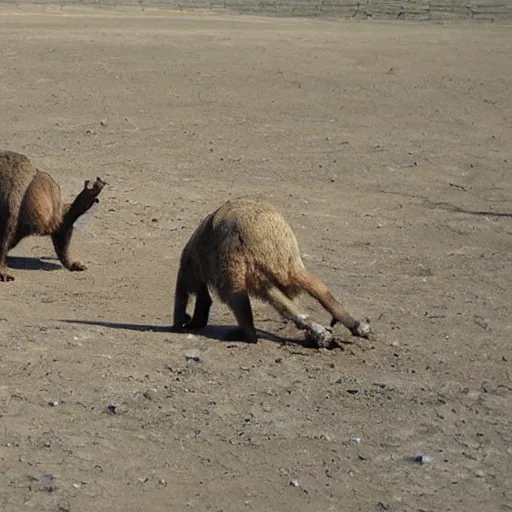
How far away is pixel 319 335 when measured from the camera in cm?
853

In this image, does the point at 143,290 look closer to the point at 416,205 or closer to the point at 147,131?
the point at 416,205

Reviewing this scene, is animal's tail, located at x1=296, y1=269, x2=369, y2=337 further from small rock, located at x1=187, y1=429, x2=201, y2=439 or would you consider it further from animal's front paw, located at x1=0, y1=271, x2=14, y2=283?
animal's front paw, located at x1=0, y1=271, x2=14, y2=283

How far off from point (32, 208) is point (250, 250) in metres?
3.03

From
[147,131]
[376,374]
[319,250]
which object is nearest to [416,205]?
[319,250]

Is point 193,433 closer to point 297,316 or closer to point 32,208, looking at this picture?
point 297,316

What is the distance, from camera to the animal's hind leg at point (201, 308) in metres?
9.27

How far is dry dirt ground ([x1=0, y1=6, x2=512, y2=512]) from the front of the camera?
655 centimetres

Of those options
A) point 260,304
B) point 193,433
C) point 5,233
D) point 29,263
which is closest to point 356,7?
point 29,263

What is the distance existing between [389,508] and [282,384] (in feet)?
5.67

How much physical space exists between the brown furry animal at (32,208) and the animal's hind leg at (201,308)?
2.19 m

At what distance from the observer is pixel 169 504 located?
6.11m

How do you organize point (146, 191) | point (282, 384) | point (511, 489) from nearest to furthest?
point (511, 489) → point (282, 384) → point (146, 191)

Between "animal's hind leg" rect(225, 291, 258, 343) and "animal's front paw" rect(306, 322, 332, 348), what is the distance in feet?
1.35

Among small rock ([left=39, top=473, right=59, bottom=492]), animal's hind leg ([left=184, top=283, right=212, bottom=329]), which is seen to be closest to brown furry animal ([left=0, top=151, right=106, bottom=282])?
animal's hind leg ([left=184, top=283, right=212, bottom=329])
